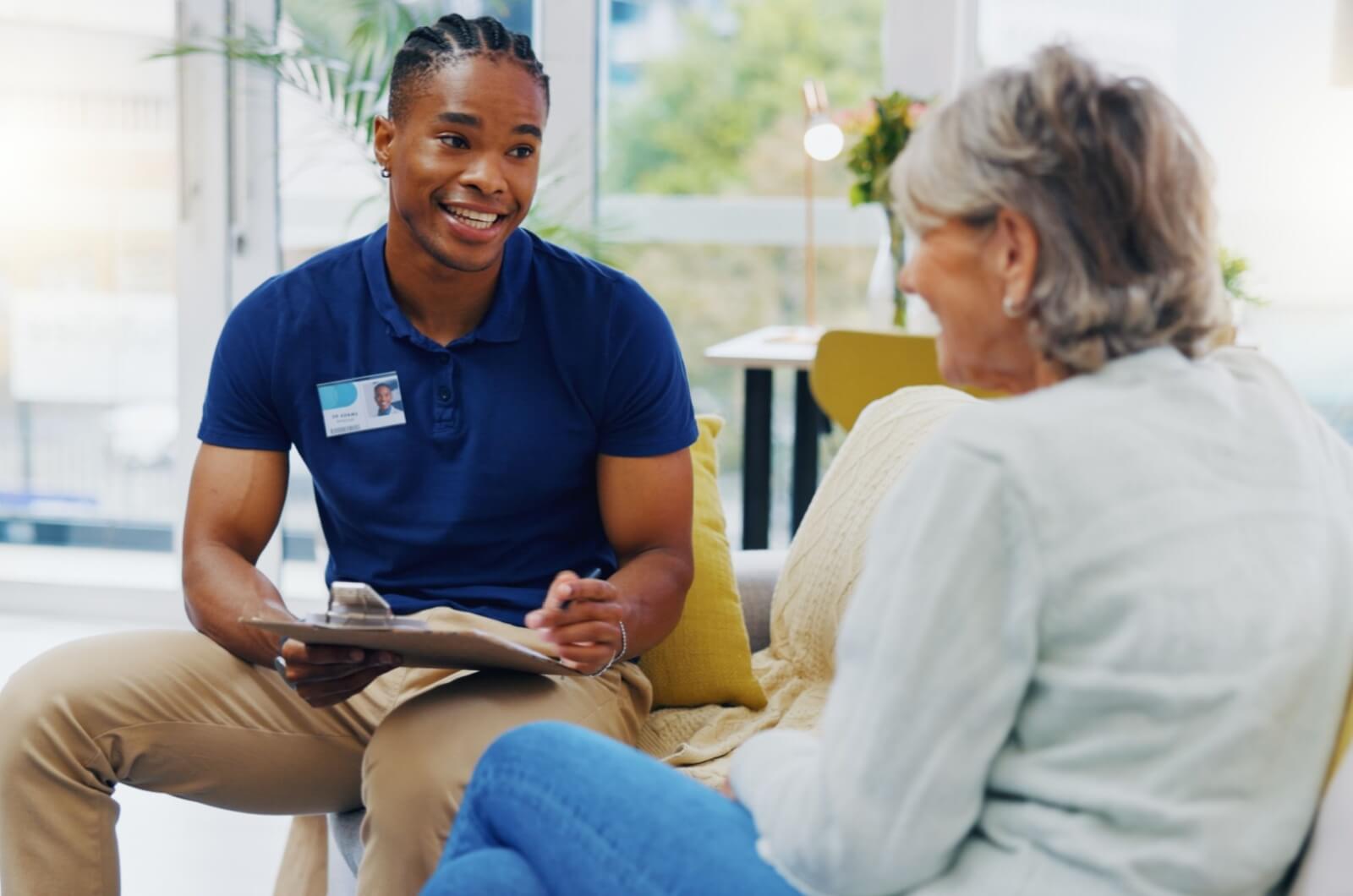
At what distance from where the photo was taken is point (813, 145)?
3.18 m

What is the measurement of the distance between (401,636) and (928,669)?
1.92 ft

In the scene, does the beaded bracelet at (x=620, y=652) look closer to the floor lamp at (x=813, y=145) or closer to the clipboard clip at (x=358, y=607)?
the clipboard clip at (x=358, y=607)

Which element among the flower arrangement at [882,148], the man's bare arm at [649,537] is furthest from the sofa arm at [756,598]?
the flower arrangement at [882,148]

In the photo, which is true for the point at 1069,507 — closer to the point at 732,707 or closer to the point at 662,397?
the point at 662,397

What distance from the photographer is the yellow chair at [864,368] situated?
2561 millimetres

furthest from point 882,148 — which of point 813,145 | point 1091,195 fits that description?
point 1091,195

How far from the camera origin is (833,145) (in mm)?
3184

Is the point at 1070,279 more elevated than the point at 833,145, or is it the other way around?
the point at 833,145

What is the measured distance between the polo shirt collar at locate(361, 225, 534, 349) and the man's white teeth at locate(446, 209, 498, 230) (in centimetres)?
8

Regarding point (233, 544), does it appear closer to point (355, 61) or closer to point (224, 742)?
point (224, 742)

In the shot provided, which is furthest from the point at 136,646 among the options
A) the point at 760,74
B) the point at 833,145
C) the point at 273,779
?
the point at 760,74

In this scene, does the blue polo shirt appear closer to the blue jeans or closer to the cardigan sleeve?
the blue jeans

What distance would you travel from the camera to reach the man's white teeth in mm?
1765

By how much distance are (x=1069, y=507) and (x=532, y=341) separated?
1020 mm
